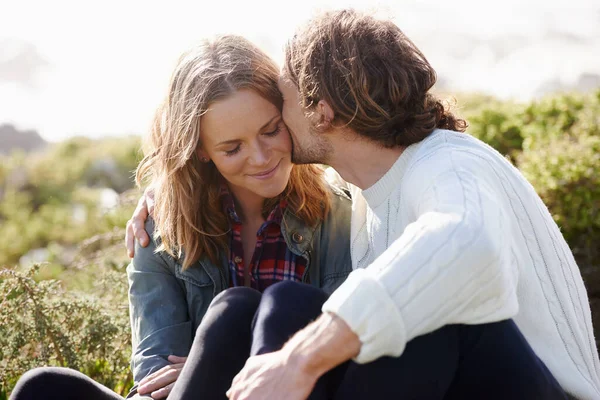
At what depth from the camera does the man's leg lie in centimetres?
201

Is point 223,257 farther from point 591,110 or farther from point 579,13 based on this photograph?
point 579,13

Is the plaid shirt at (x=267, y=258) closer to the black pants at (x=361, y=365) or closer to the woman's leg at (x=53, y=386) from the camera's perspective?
the black pants at (x=361, y=365)

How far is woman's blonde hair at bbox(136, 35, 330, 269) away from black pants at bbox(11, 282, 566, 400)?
2.39 feet

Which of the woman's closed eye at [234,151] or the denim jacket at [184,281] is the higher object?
the woman's closed eye at [234,151]

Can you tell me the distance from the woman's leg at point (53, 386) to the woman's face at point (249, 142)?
0.98 m

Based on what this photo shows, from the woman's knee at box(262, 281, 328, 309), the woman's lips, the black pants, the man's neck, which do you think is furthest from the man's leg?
the woman's lips

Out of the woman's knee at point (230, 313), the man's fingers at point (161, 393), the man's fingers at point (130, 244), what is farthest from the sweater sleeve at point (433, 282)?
the man's fingers at point (130, 244)

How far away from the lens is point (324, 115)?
2707 millimetres

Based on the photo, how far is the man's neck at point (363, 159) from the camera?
107 inches

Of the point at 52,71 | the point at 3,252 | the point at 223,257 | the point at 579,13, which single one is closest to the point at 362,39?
the point at 223,257

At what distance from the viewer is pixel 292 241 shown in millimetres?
3070

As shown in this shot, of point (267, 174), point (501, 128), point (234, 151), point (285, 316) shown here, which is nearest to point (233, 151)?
point (234, 151)

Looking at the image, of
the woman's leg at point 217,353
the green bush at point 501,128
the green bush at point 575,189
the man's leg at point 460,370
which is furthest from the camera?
the green bush at point 501,128

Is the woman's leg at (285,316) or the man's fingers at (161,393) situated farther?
the man's fingers at (161,393)
